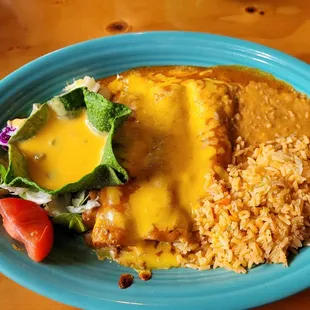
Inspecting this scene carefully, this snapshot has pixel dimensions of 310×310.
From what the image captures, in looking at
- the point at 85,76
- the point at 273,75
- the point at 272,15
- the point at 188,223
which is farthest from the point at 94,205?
the point at 272,15

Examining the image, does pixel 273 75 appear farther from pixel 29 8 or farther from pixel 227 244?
pixel 29 8

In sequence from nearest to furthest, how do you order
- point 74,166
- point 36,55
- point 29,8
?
1. point 74,166
2. point 36,55
3. point 29,8

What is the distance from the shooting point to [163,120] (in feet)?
5.63

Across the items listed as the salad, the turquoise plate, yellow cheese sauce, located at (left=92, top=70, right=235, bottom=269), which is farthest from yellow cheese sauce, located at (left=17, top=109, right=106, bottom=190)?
the turquoise plate

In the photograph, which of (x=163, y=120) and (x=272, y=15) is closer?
(x=163, y=120)

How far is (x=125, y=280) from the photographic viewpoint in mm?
1505

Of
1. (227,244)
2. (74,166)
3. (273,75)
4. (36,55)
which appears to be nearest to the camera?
(227,244)

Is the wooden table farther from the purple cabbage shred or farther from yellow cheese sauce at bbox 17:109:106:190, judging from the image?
yellow cheese sauce at bbox 17:109:106:190

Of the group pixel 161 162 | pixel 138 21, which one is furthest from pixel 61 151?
pixel 138 21

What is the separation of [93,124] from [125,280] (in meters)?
0.53

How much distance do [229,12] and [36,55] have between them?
925 mm

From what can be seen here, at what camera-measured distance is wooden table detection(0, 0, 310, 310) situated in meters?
2.25

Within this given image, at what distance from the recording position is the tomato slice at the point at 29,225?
1526mm

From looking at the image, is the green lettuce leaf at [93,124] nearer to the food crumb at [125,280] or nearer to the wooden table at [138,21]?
the food crumb at [125,280]
